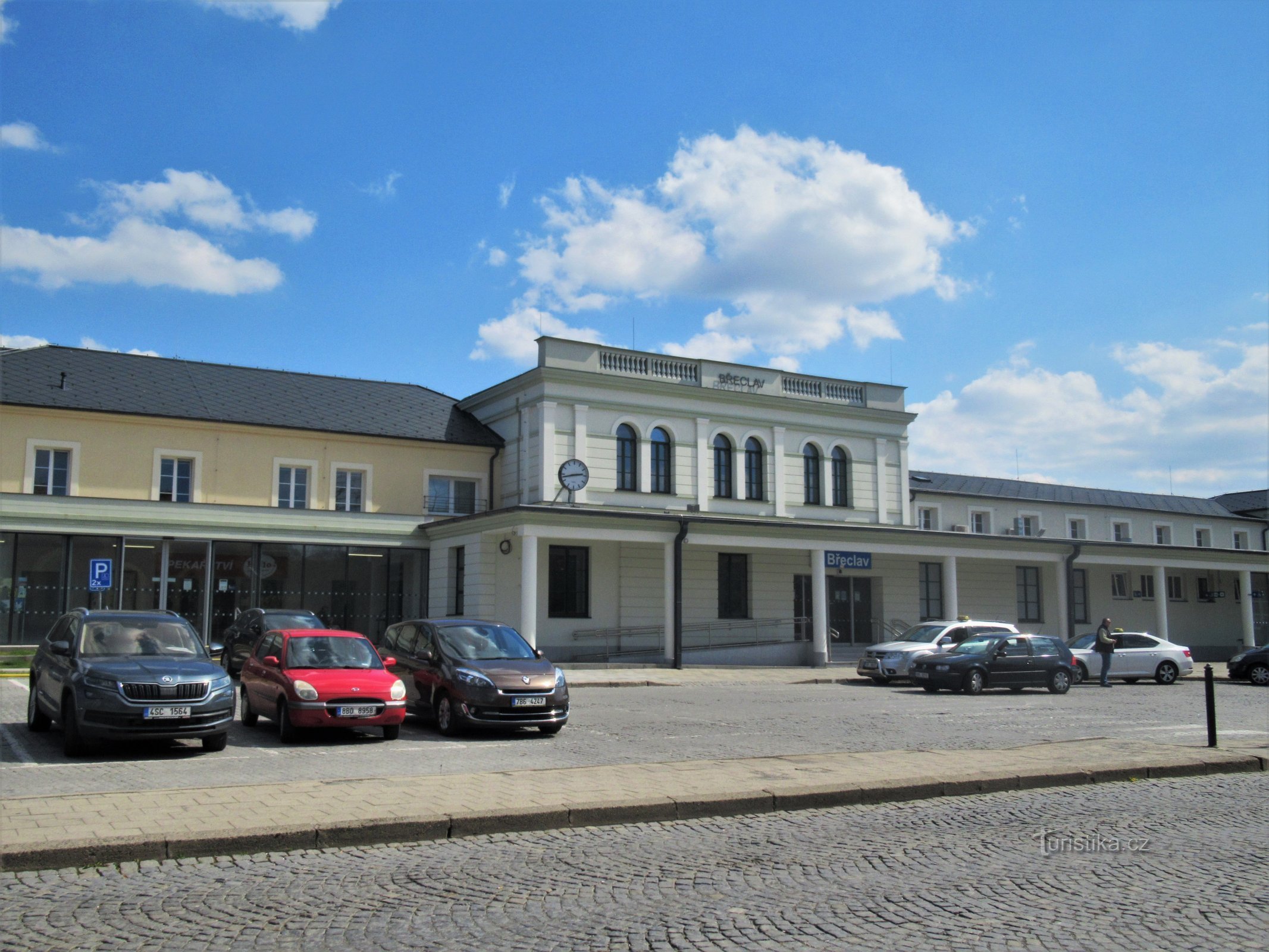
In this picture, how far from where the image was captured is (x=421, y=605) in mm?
32562

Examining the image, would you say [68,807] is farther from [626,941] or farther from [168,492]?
[168,492]

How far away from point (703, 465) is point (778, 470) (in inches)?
115

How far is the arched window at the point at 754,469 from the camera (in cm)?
3644

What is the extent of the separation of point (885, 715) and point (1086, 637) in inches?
586

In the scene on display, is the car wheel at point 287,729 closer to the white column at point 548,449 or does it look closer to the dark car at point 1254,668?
the white column at point 548,449

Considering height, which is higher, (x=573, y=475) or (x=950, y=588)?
(x=573, y=475)

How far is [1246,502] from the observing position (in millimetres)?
58688

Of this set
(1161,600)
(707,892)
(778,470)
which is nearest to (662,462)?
(778,470)

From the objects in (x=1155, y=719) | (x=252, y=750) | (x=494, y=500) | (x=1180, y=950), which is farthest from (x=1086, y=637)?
(x=1180, y=950)

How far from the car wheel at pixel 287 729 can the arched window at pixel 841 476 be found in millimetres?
26932

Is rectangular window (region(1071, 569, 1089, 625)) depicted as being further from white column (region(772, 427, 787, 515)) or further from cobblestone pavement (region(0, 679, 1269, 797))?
cobblestone pavement (region(0, 679, 1269, 797))

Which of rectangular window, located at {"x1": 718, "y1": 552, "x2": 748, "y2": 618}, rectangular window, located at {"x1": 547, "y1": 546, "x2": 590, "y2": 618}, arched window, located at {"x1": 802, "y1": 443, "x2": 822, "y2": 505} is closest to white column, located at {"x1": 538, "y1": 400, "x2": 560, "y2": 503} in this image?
rectangular window, located at {"x1": 547, "y1": 546, "x2": 590, "y2": 618}
